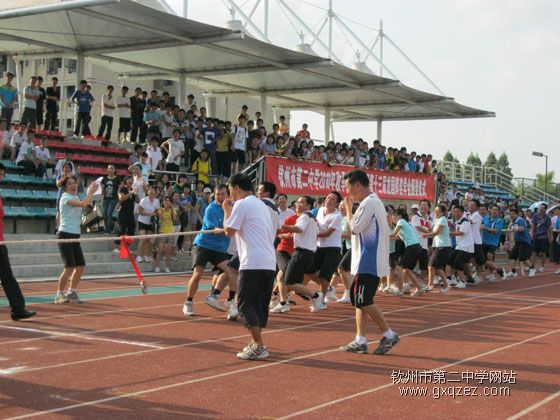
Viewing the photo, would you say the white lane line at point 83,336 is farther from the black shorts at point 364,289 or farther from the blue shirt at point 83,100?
the blue shirt at point 83,100

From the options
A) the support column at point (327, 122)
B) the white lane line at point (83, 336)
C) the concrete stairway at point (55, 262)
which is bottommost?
the white lane line at point (83, 336)

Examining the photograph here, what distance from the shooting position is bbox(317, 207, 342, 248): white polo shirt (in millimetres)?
12984

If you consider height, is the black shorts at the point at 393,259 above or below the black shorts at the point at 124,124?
below

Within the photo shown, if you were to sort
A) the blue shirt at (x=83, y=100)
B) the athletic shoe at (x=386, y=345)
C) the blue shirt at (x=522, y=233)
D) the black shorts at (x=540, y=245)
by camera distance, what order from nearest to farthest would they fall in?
the athletic shoe at (x=386, y=345), the blue shirt at (x=522, y=233), the blue shirt at (x=83, y=100), the black shorts at (x=540, y=245)

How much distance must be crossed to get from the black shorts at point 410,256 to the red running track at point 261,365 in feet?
8.31

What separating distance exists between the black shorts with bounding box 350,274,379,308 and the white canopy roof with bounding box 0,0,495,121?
11552mm

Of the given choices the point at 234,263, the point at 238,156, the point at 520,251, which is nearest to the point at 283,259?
the point at 234,263

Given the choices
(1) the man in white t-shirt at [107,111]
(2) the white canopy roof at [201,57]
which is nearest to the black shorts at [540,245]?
(2) the white canopy roof at [201,57]

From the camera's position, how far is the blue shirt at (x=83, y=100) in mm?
22031

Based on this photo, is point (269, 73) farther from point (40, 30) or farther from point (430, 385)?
point (430, 385)

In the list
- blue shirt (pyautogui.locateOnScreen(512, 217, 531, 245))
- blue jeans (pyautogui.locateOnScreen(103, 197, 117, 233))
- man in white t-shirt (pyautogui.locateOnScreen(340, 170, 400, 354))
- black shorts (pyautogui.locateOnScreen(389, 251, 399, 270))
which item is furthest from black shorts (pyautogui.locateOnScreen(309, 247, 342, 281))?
blue shirt (pyautogui.locateOnScreen(512, 217, 531, 245))

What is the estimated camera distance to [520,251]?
71.6 ft

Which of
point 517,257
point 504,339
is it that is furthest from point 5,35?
point 504,339

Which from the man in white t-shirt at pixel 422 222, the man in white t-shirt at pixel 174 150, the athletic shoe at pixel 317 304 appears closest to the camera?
the athletic shoe at pixel 317 304
